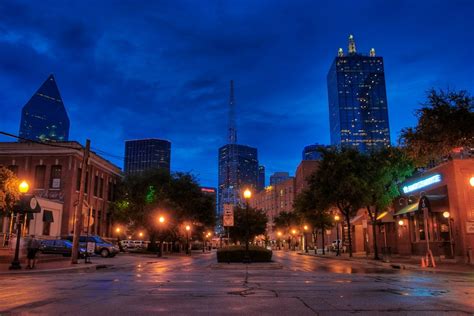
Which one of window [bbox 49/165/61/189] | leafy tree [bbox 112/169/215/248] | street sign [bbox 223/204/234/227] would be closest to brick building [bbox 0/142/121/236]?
window [bbox 49/165/61/189]

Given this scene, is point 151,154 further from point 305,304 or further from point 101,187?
point 305,304

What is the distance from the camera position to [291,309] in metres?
9.95

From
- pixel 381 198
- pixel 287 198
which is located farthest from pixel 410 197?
pixel 287 198

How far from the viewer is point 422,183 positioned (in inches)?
1506

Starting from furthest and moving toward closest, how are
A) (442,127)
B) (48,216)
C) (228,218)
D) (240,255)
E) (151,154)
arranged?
(151,154)
(48,216)
(240,255)
(228,218)
(442,127)

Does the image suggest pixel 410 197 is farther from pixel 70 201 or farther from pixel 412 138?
pixel 70 201

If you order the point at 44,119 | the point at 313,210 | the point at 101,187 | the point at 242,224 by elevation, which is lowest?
the point at 242,224

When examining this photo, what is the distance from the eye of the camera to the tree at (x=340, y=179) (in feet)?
131

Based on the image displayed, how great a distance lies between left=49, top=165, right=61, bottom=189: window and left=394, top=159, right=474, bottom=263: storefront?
37147 mm

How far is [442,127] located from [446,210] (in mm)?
16819

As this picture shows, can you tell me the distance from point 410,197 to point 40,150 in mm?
40029

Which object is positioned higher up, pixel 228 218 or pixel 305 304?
pixel 228 218

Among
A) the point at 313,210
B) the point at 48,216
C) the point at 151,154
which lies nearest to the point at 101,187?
the point at 48,216

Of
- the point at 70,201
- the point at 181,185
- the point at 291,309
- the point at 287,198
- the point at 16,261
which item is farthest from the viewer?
the point at 287,198
